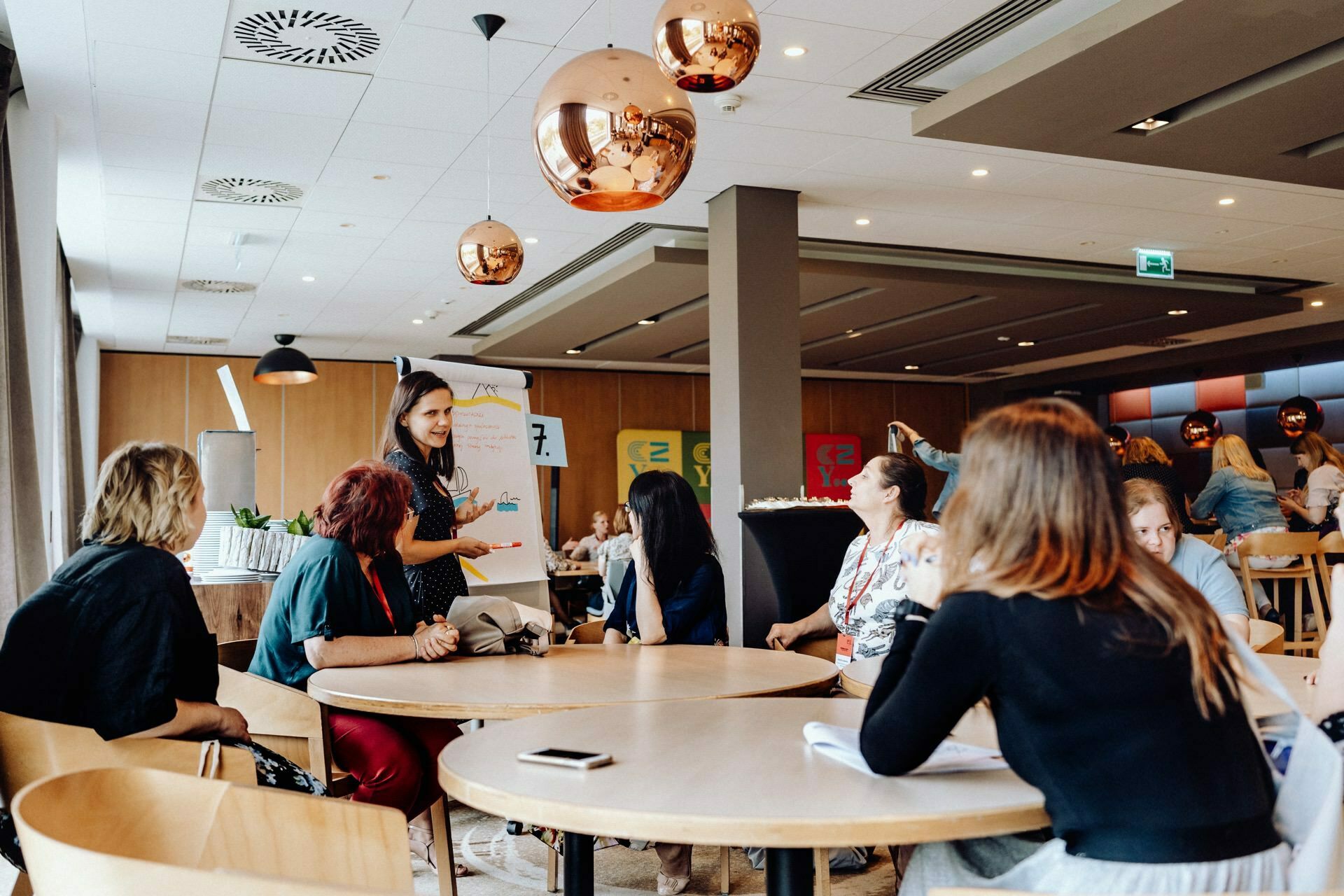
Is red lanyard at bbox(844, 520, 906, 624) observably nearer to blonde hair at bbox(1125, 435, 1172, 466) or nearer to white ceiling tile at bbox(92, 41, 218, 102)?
white ceiling tile at bbox(92, 41, 218, 102)

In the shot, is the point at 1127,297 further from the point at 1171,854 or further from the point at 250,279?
the point at 1171,854

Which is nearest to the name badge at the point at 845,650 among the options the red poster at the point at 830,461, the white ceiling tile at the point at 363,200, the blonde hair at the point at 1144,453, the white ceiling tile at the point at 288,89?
the white ceiling tile at the point at 288,89

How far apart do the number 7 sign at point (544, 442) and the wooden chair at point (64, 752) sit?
275 cm

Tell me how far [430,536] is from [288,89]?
7.47 feet

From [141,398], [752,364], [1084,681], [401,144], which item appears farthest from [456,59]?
[141,398]

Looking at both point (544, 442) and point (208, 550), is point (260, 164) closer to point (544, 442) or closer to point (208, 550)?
point (208, 550)

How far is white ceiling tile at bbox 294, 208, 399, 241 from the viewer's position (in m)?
6.59

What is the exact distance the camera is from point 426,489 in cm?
369

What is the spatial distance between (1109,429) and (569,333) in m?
7.03

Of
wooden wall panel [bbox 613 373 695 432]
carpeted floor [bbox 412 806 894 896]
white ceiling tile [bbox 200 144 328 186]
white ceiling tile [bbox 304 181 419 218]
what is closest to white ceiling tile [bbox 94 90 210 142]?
white ceiling tile [bbox 200 144 328 186]

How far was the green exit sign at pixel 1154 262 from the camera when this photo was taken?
777 cm

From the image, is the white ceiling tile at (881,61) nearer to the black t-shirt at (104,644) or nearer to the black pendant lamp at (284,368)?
the black t-shirt at (104,644)

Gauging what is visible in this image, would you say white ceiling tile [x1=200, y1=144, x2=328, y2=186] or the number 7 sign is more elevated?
white ceiling tile [x1=200, y1=144, x2=328, y2=186]

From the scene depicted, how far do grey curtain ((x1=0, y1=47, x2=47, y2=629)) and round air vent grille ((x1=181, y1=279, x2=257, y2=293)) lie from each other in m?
4.13
